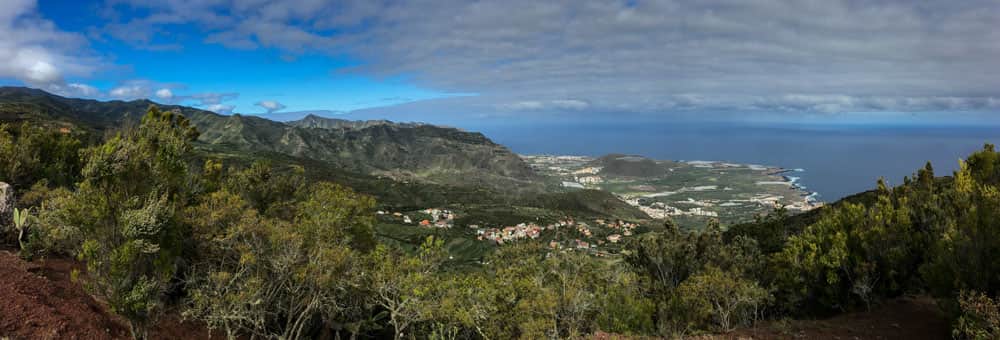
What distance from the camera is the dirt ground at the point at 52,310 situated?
14812mm

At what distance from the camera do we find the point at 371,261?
2105cm

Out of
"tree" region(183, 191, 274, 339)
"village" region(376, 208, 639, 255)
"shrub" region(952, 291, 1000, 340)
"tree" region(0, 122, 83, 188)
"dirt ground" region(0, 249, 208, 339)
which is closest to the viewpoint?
"shrub" region(952, 291, 1000, 340)

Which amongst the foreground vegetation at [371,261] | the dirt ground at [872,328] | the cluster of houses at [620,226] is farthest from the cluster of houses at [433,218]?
the dirt ground at [872,328]

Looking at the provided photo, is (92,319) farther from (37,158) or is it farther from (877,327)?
(877,327)

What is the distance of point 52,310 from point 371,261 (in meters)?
11.4

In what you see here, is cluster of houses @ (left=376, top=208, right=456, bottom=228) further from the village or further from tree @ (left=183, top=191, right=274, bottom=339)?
tree @ (left=183, top=191, right=274, bottom=339)

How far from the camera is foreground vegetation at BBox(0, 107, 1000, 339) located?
13.9 metres

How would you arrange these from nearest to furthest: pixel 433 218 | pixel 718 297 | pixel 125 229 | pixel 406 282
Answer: pixel 125 229, pixel 406 282, pixel 718 297, pixel 433 218

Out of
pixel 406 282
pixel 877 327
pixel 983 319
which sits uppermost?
pixel 983 319

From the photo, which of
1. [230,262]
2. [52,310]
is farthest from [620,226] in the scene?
[52,310]

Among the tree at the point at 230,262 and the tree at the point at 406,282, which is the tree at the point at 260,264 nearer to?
the tree at the point at 230,262

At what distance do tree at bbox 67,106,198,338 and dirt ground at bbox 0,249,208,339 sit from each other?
347cm

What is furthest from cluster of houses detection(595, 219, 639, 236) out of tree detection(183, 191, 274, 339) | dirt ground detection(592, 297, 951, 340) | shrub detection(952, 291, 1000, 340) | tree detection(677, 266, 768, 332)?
tree detection(183, 191, 274, 339)

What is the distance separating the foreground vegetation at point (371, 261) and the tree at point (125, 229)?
52 millimetres
